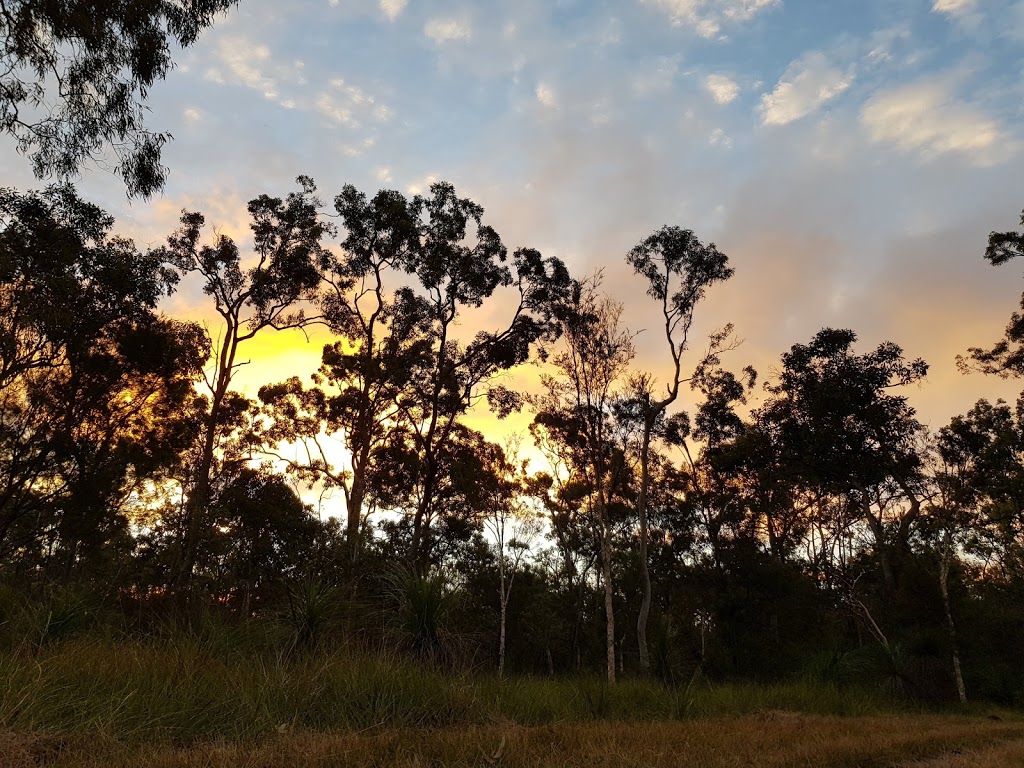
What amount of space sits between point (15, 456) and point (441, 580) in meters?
16.4

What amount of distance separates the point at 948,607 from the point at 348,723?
2582 centimetres

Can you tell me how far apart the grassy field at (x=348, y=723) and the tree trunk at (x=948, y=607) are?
1561 centimetres

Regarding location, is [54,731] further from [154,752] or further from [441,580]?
[441,580]

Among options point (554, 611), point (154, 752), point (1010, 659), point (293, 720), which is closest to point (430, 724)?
point (293, 720)

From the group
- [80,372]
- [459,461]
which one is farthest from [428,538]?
[80,372]

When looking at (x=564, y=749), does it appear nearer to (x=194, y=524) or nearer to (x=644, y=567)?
(x=194, y=524)

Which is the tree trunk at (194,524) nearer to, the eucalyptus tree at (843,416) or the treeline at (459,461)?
the treeline at (459,461)

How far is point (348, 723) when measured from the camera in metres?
5.46

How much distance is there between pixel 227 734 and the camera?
194 inches

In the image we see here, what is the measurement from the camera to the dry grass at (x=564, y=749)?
13.0 ft

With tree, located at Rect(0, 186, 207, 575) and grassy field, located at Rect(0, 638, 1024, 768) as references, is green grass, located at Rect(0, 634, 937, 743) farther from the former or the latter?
tree, located at Rect(0, 186, 207, 575)

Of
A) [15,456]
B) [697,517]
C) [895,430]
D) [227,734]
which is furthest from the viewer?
[697,517]

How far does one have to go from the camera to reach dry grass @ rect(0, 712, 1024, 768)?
13.0 feet

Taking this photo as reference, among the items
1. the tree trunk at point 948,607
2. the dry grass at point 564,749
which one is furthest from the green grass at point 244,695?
the tree trunk at point 948,607
